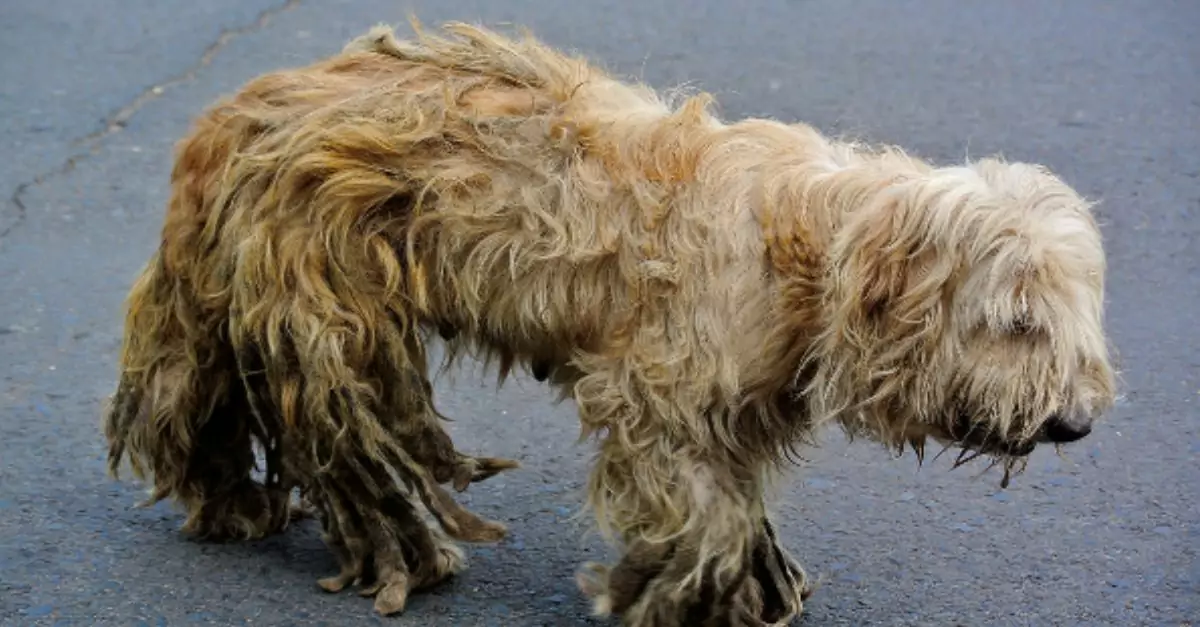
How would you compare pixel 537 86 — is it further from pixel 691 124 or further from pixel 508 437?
pixel 508 437

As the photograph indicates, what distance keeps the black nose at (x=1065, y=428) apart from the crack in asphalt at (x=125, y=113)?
448 centimetres

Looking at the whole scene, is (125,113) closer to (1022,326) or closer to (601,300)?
(601,300)

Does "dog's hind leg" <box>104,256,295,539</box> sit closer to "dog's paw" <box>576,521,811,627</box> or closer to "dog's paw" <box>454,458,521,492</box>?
"dog's paw" <box>454,458,521,492</box>

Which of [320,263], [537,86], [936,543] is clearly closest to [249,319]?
[320,263]

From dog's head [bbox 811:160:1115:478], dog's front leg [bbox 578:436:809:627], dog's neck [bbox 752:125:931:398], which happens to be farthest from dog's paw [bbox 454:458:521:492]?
dog's head [bbox 811:160:1115:478]

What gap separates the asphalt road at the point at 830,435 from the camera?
4.56 meters

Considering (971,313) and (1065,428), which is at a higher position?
(971,313)

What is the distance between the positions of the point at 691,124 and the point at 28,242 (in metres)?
3.57

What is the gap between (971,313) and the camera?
353cm

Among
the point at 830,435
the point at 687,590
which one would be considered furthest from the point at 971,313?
the point at 830,435

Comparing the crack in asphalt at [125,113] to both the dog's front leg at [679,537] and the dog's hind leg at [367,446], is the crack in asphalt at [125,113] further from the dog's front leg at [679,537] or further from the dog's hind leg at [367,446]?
the dog's front leg at [679,537]

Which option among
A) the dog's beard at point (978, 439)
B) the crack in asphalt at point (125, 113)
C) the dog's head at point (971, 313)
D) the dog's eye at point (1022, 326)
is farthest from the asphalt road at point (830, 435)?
the dog's eye at point (1022, 326)

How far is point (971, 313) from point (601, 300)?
81 cm

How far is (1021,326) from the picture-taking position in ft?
11.5
